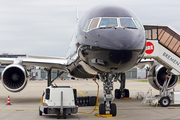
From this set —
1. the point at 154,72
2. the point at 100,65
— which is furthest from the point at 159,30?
the point at 100,65

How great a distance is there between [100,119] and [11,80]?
7766 mm

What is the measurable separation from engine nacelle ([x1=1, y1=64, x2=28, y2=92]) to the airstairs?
23.5 feet

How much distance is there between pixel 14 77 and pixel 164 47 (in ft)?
28.5

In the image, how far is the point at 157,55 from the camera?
13297mm

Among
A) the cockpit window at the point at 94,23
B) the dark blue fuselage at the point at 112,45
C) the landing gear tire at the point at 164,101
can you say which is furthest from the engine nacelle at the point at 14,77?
the landing gear tire at the point at 164,101

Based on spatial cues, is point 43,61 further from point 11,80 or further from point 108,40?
point 108,40

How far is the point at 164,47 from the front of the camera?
13562mm

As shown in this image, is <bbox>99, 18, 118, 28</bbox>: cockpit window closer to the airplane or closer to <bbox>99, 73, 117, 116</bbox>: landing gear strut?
the airplane

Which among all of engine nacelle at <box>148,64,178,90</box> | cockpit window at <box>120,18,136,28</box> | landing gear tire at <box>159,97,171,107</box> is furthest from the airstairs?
cockpit window at <box>120,18,136,28</box>

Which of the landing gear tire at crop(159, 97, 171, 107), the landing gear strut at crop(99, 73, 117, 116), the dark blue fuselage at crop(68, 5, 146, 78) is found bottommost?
the landing gear tire at crop(159, 97, 171, 107)

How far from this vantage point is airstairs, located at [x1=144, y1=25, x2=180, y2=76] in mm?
13344

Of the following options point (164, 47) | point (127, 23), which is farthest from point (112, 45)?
point (164, 47)

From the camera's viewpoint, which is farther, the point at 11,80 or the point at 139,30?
the point at 11,80

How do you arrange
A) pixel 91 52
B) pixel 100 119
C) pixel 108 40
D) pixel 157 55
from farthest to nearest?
1. pixel 157 55
2. pixel 100 119
3. pixel 91 52
4. pixel 108 40
